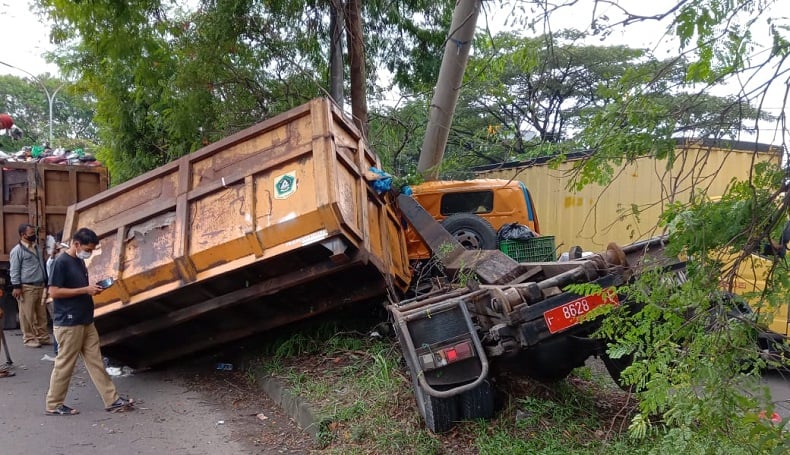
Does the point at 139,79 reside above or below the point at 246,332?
above

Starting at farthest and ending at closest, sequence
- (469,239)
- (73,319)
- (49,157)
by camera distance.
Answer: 1. (49,157)
2. (469,239)
3. (73,319)

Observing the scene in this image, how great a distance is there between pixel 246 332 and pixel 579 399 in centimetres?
340

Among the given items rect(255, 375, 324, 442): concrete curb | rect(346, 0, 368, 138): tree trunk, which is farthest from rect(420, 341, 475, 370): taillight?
rect(346, 0, 368, 138): tree trunk

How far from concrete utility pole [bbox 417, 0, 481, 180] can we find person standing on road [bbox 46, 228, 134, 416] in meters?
4.12

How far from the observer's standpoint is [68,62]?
11922 millimetres

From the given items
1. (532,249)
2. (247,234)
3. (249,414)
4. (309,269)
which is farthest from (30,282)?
(532,249)

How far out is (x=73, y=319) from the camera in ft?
17.2

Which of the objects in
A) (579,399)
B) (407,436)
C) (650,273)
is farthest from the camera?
(579,399)

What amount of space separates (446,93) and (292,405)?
4890mm

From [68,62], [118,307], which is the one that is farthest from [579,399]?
[68,62]

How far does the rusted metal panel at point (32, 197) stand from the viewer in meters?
9.00

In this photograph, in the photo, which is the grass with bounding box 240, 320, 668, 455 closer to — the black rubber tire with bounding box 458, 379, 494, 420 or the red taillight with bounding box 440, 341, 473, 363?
the black rubber tire with bounding box 458, 379, 494, 420

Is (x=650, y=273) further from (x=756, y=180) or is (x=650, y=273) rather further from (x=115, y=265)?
(x=115, y=265)

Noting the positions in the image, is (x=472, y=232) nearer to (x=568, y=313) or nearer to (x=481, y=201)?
(x=481, y=201)
